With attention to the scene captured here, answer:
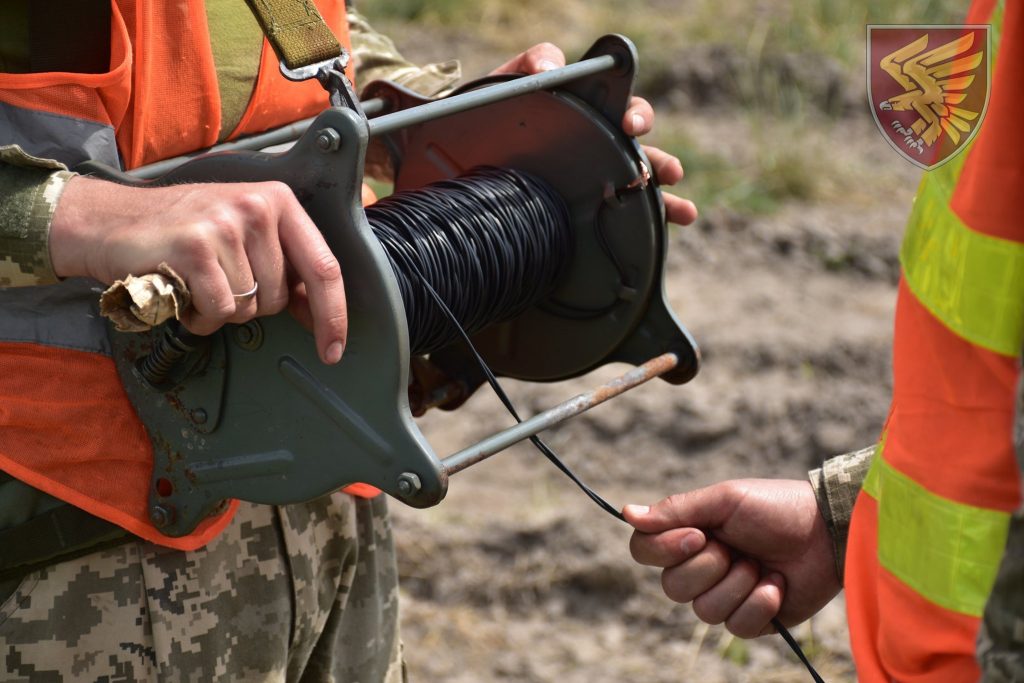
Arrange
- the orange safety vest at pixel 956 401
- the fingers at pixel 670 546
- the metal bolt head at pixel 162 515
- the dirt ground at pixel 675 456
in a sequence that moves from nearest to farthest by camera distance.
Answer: the orange safety vest at pixel 956 401 → the metal bolt head at pixel 162 515 → the fingers at pixel 670 546 → the dirt ground at pixel 675 456

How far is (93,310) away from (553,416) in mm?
635

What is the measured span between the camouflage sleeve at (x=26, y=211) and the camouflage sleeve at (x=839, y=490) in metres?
1.09

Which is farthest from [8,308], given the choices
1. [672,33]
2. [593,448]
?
[672,33]

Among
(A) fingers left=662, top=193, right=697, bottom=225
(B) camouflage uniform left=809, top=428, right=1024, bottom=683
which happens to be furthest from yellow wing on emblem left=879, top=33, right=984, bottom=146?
(A) fingers left=662, top=193, right=697, bottom=225

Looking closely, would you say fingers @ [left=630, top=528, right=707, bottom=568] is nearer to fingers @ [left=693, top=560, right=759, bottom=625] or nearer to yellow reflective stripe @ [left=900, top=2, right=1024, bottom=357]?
fingers @ [left=693, top=560, right=759, bottom=625]

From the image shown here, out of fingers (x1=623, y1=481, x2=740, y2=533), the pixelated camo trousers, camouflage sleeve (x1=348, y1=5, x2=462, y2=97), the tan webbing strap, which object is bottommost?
the pixelated camo trousers

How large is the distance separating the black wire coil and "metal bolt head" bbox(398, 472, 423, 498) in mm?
311

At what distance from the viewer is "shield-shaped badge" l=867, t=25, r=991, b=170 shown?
1170 millimetres

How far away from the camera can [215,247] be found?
56.0 inches

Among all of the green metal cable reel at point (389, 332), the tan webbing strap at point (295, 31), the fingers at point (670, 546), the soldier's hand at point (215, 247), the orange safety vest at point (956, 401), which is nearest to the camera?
the orange safety vest at point (956, 401)

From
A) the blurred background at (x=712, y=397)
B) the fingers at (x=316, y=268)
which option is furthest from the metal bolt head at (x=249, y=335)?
the blurred background at (x=712, y=397)

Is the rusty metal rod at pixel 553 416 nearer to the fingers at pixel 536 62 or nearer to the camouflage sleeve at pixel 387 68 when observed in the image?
the fingers at pixel 536 62

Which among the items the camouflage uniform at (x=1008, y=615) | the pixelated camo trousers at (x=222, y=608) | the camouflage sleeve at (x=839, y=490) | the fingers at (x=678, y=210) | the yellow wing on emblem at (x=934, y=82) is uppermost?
the yellow wing on emblem at (x=934, y=82)

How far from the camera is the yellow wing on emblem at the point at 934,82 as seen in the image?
1188 millimetres
